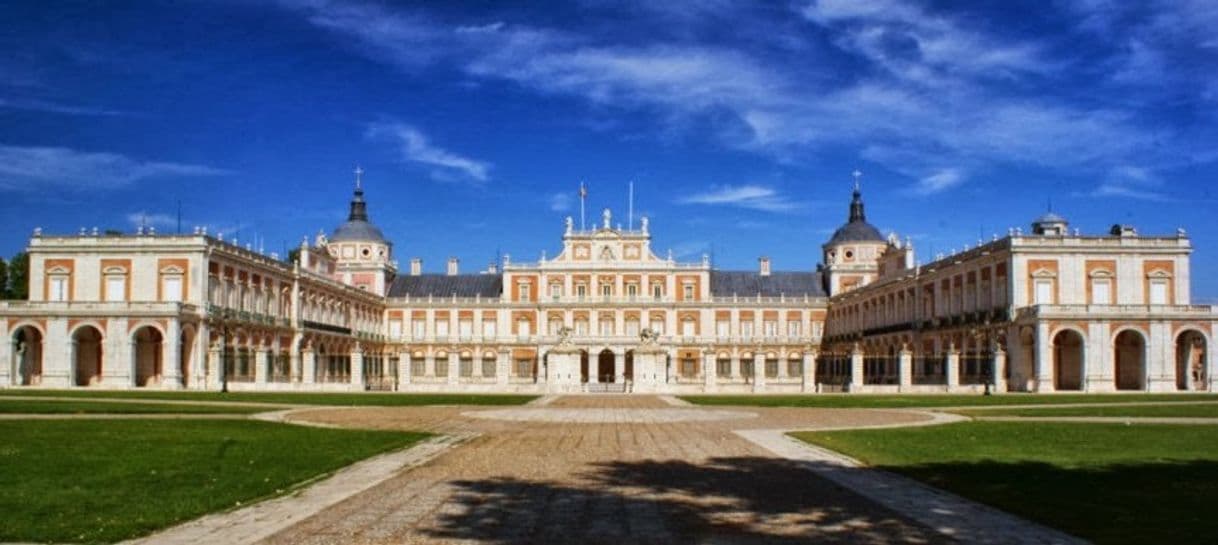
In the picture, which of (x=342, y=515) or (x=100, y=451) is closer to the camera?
(x=342, y=515)

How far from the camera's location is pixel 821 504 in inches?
444

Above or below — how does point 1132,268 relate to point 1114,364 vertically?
above

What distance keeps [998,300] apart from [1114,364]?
5.99 meters

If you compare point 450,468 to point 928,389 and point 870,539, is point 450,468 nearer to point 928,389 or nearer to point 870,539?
point 870,539

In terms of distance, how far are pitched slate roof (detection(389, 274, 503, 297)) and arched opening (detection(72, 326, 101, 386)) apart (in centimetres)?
3444

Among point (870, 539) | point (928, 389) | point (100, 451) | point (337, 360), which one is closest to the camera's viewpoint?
point (870, 539)


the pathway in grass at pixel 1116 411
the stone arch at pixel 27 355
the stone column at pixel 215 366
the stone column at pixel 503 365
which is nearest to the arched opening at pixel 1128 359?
the pathway in grass at pixel 1116 411

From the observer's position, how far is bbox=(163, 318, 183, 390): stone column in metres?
51.8

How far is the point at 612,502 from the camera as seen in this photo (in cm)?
1135

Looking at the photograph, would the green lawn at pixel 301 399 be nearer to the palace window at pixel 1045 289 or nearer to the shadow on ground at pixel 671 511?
the shadow on ground at pixel 671 511

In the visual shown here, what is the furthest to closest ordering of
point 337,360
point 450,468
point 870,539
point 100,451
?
point 337,360
point 100,451
point 450,468
point 870,539

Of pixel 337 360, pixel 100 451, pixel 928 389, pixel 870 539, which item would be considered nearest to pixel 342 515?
pixel 870 539

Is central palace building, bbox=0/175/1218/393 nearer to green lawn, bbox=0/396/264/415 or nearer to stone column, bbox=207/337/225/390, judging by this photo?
stone column, bbox=207/337/225/390

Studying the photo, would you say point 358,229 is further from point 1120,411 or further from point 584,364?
point 1120,411
